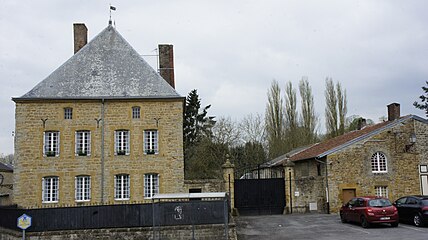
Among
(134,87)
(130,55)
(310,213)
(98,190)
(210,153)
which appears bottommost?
(310,213)

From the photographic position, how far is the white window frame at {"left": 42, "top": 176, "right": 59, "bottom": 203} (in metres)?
25.5

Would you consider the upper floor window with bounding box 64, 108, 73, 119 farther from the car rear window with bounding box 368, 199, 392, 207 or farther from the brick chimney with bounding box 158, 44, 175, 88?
the car rear window with bounding box 368, 199, 392, 207

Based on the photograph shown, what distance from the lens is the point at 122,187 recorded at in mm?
25984

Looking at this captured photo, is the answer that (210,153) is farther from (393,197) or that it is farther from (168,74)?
(393,197)

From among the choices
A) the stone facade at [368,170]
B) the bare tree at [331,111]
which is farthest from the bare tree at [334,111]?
the stone facade at [368,170]

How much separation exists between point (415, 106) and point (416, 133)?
14.1 metres

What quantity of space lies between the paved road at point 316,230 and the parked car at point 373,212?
1.11ft

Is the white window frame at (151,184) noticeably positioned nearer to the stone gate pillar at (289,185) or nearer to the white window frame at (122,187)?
the white window frame at (122,187)

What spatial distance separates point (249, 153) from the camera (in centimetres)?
4306

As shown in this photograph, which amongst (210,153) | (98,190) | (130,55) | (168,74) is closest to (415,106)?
(210,153)

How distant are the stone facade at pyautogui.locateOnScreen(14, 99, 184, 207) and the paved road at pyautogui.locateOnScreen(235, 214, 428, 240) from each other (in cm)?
Answer: 607

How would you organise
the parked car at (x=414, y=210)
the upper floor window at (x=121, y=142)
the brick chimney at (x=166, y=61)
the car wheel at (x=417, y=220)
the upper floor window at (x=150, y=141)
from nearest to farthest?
1. the parked car at (x=414, y=210)
2. the car wheel at (x=417, y=220)
3. the upper floor window at (x=121, y=142)
4. the upper floor window at (x=150, y=141)
5. the brick chimney at (x=166, y=61)

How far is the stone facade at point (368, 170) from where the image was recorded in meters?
26.3

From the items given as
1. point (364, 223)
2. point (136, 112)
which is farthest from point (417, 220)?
point (136, 112)
